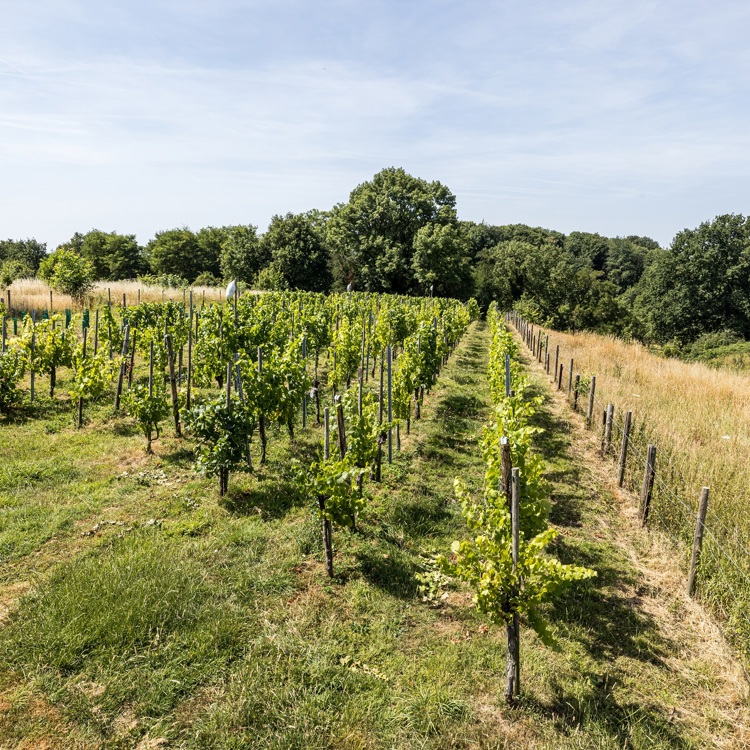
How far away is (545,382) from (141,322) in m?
13.6

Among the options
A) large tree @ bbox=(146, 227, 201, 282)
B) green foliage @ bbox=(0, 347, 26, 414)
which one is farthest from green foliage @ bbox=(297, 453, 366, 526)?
large tree @ bbox=(146, 227, 201, 282)

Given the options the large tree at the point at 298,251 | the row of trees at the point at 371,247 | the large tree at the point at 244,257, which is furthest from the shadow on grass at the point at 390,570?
the large tree at the point at 244,257

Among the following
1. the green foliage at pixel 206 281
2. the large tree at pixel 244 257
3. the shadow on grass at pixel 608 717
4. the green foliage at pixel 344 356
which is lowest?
the shadow on grass at pixel 608 717

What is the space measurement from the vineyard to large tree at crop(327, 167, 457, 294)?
40.5 m

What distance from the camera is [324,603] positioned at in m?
5.26

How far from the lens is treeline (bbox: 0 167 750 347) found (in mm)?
37625

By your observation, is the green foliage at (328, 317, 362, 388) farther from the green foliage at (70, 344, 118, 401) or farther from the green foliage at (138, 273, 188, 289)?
the green foliage at (138, 273, 188, 289)

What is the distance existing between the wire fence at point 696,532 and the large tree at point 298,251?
138 feet

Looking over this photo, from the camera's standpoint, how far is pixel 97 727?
3.75 m

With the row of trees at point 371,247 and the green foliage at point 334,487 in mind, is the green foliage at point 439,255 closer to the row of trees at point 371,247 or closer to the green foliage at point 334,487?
the row of trees at point 371,247

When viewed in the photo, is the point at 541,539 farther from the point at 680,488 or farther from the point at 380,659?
the point at 680,488

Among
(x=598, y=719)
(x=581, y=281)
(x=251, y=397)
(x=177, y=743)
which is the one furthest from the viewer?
(x=581, y=281)

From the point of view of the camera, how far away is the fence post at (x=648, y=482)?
→ 7.00 m

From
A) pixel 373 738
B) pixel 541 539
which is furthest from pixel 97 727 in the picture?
pixel 541 539
